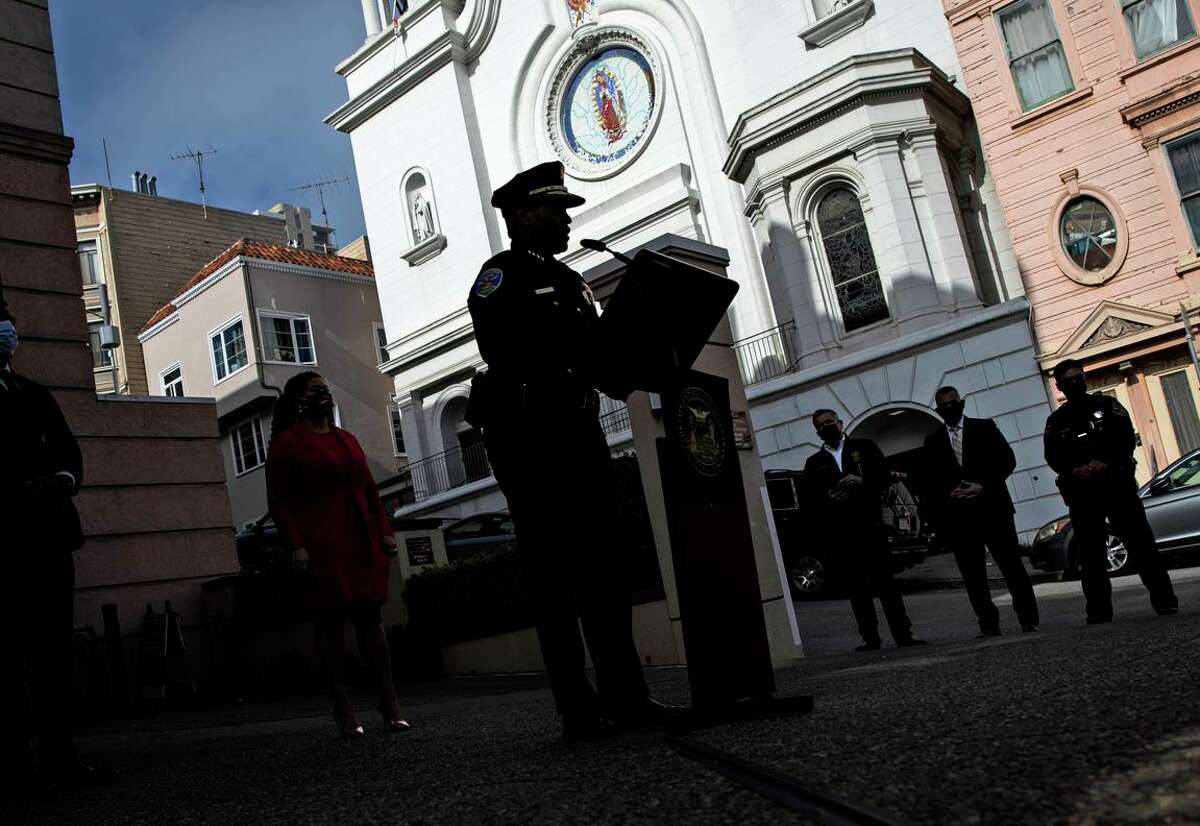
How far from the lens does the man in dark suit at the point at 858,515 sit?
8.98 meters

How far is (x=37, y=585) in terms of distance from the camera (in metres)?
4.52

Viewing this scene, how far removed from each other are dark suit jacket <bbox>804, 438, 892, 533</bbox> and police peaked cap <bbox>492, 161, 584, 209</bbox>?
5.40 m

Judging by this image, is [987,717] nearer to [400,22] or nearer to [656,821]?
[656,821]

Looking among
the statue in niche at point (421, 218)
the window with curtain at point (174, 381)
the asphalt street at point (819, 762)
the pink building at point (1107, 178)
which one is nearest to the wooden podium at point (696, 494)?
the asphalt street at point (819, 762)

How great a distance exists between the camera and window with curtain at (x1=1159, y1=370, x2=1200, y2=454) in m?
19.7

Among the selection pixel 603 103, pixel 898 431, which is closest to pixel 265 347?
pixel 603 103

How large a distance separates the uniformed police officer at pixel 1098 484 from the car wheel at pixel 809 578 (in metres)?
8.89

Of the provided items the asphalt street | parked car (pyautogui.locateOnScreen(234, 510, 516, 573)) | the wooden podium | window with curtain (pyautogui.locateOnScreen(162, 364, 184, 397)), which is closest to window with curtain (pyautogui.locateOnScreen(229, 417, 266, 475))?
window with curtain (pyautogui.locateOnScreen(162, 364, 184, 397))

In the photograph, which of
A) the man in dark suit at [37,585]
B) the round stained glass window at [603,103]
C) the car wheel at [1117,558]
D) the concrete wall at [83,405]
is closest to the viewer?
the man in dark suit at [37,585]

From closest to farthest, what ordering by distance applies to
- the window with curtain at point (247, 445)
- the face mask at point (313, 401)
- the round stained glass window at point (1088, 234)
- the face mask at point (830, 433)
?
the face mask at point (313, 401) → the face mask at point (830, 433) → the round stained glass window at point (1088, 234) → the window with curtain at point (247, 445)

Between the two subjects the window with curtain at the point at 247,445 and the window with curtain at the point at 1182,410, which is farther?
the window with curtain at the point at 247,445

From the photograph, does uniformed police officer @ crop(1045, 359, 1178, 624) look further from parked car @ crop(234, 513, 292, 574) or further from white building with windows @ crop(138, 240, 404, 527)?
white building with windows @ crop(138, 240, 404, 527)

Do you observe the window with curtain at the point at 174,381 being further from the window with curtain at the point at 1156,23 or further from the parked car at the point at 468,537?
the window with curtain at the point at 1156,23

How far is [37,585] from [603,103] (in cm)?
2829
